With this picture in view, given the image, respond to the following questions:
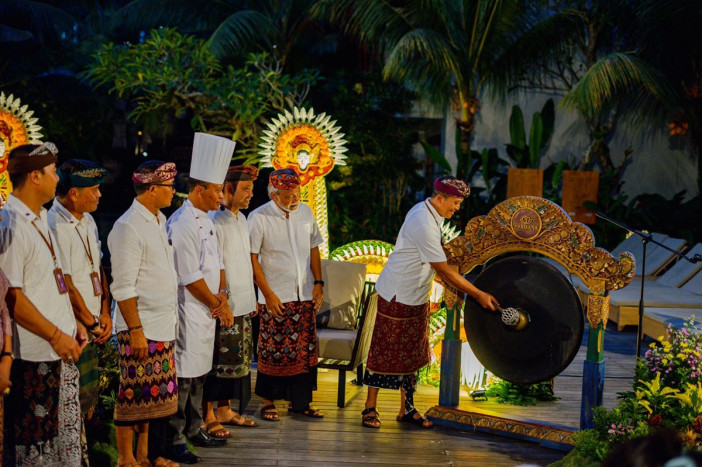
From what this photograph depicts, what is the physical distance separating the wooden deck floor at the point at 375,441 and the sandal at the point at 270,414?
4 centimetres

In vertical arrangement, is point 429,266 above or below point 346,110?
below

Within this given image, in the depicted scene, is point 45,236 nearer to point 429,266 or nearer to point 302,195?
point 429,266

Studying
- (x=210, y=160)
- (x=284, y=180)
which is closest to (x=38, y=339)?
(x=210, y=160)

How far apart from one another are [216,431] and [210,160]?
1.62 meters

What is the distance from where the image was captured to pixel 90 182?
3.78 metres

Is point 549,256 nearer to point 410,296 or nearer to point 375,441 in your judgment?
point 410,296

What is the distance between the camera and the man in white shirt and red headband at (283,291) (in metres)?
5.10

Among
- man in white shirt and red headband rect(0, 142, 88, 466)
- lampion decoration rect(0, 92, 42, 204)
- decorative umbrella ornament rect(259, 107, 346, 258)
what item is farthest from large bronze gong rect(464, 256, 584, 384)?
lampion decoration rect(0, 92, 42, 204)

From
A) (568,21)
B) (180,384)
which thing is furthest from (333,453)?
(568,21)

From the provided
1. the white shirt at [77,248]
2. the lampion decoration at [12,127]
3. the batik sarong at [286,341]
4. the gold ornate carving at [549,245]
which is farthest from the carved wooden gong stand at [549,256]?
the lampion decoration at [12,127]

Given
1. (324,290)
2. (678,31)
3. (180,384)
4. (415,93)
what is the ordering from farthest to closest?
1. (415,93)
2. (678,31)
3. (324,290)
4. (180,384)

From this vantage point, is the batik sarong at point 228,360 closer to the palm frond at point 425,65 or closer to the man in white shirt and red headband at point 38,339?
the man in white shirt and red headband at point 38,339

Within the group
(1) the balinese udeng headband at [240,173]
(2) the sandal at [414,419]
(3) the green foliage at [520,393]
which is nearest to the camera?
(1) the balinese udeng headband at [240,173]

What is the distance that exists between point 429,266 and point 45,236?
99.7 inches
